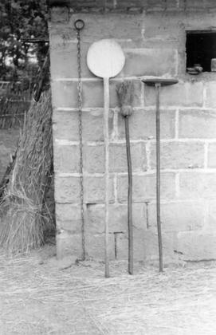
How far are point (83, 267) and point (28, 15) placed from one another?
921 cm

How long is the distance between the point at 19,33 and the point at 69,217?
9.17 metres

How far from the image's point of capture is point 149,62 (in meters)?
3.66

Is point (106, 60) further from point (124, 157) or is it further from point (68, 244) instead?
point (68, 244)

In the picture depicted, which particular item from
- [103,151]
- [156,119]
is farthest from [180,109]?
[103,151]

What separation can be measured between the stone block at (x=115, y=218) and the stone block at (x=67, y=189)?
0.14 meters

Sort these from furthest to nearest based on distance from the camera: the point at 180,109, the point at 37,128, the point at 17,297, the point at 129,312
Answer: the point at 37,128, the point at 180,109, the point at 17,297, the point at 129,312

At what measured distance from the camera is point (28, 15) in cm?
1191

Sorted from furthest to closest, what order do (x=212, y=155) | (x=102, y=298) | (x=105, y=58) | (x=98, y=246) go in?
(x=98, y=246)
(x=212, y=155)
(x=105, y=58)
(x=102, y=298)

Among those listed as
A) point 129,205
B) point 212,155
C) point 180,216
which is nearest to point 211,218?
point 180,216

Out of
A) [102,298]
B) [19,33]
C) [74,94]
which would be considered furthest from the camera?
[19,33]

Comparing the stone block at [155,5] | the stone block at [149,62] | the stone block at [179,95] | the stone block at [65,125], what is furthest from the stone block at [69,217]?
the stone block at [155,5]

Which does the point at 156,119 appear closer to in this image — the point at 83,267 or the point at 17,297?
the point at 83,267

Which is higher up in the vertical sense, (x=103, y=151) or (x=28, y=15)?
(x=28, y=15)

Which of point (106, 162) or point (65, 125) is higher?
point (65, 125)
